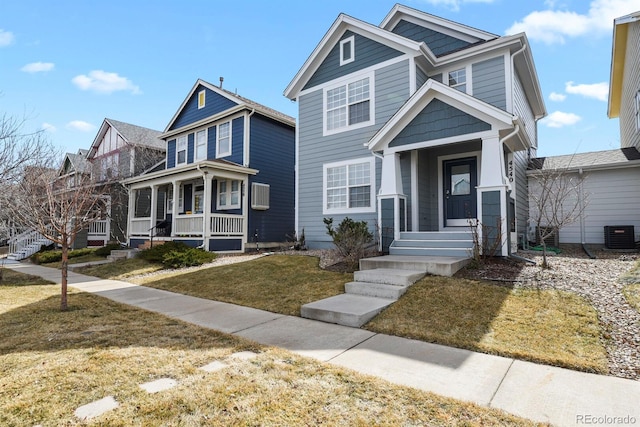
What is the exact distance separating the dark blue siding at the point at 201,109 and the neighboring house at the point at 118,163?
193cm

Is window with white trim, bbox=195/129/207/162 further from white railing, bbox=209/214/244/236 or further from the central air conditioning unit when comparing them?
the central air conditioning unit

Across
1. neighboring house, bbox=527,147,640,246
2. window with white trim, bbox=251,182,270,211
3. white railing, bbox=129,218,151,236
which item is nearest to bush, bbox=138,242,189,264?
window with white trim, bbox=251,182,270,211

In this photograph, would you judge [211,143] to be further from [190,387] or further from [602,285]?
[602,285]

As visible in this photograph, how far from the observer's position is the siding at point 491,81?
970 cm

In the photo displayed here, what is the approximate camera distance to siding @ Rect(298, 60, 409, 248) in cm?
1066

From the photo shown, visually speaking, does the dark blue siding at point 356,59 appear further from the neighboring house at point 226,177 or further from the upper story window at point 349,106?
the neighboring house at point 226,177

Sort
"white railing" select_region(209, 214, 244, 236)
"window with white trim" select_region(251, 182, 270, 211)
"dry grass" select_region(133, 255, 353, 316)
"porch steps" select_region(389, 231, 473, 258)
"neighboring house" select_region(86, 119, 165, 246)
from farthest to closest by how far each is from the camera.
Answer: "neighboring house" select_region(86, 119, 165, 246), "window with white trim" select_region(251, 182, 270, 211), "white railing" select_region(209, 214, 244, 236), "porch steps" select_region(389, 231, 473, 258), "dry grass" select_region(133, 255, 353, 316)

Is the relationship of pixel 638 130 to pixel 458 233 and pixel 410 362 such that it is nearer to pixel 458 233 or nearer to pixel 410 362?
pixel 458 233

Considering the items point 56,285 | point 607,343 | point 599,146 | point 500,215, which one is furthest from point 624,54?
point 56,285

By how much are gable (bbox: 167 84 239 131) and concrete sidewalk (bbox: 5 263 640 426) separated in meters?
13.3

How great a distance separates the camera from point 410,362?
11.4 ft

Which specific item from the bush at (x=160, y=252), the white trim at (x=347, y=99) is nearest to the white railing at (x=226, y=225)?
the bush at (x=160, y=252)

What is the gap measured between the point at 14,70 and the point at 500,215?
1493cm

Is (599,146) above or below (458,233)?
above
